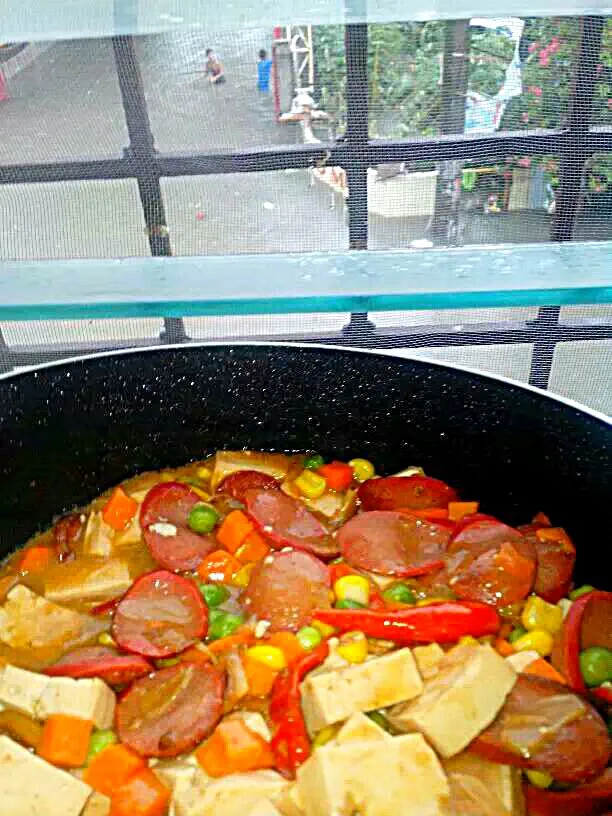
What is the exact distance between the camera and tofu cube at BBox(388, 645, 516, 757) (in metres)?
1.46

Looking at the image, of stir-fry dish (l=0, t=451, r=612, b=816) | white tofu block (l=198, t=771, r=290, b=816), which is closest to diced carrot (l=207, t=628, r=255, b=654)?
stir-fry dish (l=0, t=451, r=612, b=816)

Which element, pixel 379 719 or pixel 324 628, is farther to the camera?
pixel 324 628

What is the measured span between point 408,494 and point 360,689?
727 millimetres

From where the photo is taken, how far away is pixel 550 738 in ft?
4.83

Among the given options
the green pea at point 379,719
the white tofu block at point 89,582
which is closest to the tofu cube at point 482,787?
the green pea at point 379,719

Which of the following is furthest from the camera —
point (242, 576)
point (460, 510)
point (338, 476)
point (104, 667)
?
point (338, 476)

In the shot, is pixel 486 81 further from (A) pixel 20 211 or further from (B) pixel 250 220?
(A) pixel 20 211

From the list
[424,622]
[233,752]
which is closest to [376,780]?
[233,752]

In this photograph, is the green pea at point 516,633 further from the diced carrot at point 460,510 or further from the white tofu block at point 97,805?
the white tofu block at point 97,805

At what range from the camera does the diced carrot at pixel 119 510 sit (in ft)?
7.13

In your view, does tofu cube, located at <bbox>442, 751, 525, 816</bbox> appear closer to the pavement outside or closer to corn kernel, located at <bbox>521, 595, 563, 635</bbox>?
corn kernel, located at <bbox>521, 595, 563, 635</bbox>

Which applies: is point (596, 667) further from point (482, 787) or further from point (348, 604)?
point (348, 604)

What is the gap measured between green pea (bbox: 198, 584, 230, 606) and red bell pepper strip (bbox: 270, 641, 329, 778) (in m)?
0.31

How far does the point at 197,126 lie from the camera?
1.85 m
